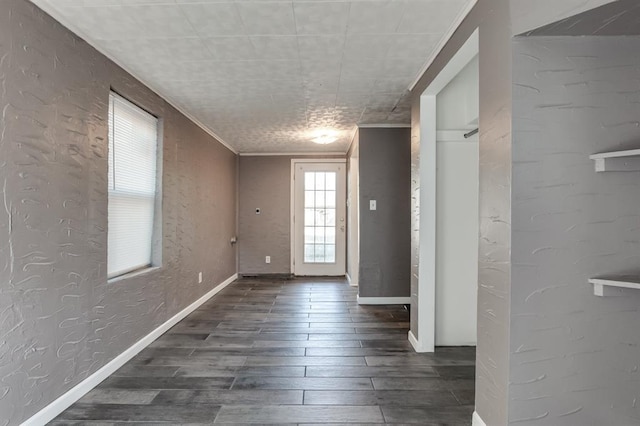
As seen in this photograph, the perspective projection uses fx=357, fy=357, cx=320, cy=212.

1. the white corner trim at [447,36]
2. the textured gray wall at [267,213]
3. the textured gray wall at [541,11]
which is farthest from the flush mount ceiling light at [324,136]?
the textured gray wall at [541,11]

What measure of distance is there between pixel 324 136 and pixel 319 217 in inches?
73.7

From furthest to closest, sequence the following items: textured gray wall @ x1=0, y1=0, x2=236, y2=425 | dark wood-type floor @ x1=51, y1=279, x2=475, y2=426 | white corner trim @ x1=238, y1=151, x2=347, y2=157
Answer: white corner trim @ x1=238, y1=151, x2=347, y2=157 < dark wood-type floor @ x1=51, y1=279, x2=475, y2=426 < textured gray wall @ x1=0, y1=0, x2=236, y2=425

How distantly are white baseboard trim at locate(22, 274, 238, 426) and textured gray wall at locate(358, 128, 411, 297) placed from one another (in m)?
2.27

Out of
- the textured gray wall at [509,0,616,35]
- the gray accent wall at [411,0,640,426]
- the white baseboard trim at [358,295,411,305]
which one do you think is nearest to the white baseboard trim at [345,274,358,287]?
the white baseboard trim at [358,295,411,305]

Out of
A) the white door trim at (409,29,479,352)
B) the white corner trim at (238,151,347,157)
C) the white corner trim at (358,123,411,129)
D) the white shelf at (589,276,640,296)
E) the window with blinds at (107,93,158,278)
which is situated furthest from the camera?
the white corner trim at (238,151,347,157)

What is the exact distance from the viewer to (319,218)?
636 centimetres

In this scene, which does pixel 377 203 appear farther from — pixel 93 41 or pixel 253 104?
pixel 93 41

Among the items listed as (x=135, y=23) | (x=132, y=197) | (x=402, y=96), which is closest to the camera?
(x=135, y=23)

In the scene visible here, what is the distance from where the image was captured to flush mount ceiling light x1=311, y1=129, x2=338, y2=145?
185 inches

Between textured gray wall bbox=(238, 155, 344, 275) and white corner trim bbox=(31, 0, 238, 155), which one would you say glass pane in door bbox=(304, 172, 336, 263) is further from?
white corner trim bbox=(31, 0, 238, 155)

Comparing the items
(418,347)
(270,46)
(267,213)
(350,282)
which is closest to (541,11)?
(270,46)

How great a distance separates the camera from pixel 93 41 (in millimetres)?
2246

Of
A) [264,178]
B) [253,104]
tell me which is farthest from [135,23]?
[264,178]

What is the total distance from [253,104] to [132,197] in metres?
1.41
